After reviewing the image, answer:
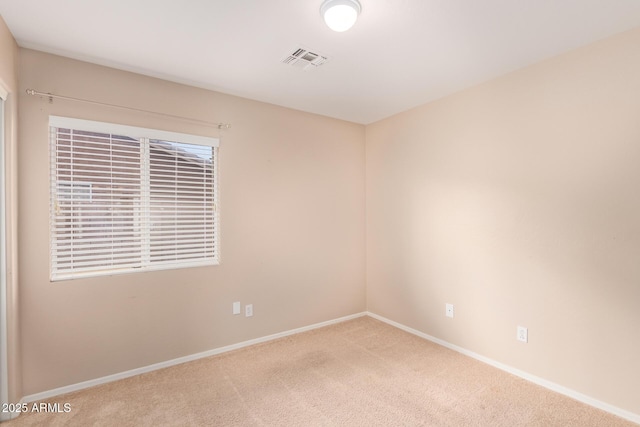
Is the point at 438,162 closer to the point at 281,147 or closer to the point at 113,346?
the point at 281,147

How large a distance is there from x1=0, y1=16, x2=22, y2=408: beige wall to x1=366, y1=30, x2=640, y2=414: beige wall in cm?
338

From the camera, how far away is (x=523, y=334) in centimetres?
248

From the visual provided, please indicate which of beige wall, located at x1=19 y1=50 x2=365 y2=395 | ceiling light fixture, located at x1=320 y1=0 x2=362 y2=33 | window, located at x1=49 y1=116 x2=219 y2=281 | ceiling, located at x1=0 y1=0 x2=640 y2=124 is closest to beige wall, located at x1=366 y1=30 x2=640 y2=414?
ceiling, located at x1=0 y1=0 x2=640 y2=124

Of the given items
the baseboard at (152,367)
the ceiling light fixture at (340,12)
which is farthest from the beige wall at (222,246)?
the ceiling light fixture at (340,12)

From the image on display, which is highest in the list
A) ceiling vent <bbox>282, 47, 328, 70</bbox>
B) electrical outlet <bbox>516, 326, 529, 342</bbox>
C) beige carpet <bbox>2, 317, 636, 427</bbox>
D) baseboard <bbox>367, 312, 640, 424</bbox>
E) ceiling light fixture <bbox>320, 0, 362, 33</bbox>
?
ceiling vent <bbox>282, 47, 328, 70</bbox>

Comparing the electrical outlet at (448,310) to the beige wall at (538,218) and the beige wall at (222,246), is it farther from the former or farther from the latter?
the beige wall at (222,246)

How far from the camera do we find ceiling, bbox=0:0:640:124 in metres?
1.78

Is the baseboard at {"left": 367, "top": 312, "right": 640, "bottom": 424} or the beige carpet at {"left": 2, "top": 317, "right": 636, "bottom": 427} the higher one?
the baseboard at {"left": 367, "top": 312, "right": 640, "bottom": 424}

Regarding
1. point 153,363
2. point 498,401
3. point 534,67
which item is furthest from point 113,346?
point 534,67

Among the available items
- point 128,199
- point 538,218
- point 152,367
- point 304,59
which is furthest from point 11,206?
point 538,218

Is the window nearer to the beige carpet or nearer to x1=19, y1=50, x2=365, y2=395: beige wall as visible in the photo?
x1=19, y1=50, x2=365, y2=395: beige wall

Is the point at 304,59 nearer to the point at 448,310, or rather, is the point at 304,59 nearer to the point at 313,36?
the point at 313,36

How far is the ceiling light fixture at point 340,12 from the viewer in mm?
1677

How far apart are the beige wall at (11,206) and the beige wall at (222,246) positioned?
77 mm
